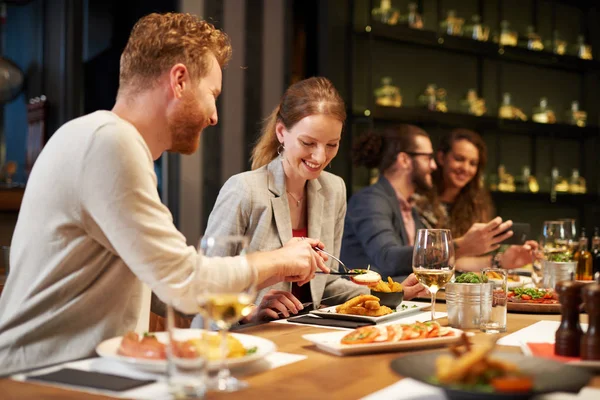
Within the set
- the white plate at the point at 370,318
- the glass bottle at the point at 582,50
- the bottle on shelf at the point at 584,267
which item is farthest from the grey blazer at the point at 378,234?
the glass bottle at the point at 582,50

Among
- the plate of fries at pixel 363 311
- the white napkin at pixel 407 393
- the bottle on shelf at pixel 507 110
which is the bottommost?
the white napkin at pixel 407 393

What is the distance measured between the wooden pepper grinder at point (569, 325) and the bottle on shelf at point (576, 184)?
6.01m

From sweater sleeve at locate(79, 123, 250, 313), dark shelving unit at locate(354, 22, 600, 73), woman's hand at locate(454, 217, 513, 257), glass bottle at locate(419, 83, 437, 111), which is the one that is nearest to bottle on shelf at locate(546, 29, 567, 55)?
dark shelving unit at locate(354, 22, 600, 73)

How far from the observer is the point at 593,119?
744 cm

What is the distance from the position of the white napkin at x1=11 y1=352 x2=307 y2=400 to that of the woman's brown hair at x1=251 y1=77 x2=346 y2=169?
1280 millimetres

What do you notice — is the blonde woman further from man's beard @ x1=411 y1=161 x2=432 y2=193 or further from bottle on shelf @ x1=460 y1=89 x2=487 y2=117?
bottle on shelf @ x1=460 y1=89 x2=487 y2=117

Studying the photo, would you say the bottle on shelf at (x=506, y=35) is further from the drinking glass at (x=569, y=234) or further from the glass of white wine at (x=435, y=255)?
the glass of white wine at (x=435, y=255)

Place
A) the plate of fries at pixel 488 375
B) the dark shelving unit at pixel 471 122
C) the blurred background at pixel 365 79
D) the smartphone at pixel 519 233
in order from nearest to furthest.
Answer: the plate of fries at pixel 488 375 < the smartphone at pixel 519 233 < the blurred background at pixel 365 79 < the dark shelving unit at pixel 471 122

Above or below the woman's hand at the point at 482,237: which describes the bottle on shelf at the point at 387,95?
above

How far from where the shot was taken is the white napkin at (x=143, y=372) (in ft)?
3.84

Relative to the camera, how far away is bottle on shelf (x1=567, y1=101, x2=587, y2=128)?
726cm

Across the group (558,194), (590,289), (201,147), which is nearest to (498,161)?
(558,194)

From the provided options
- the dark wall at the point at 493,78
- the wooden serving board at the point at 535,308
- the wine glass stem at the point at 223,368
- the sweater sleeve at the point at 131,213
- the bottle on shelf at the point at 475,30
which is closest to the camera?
the wine glass stem at the point at 223,368

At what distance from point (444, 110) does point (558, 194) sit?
162cm
